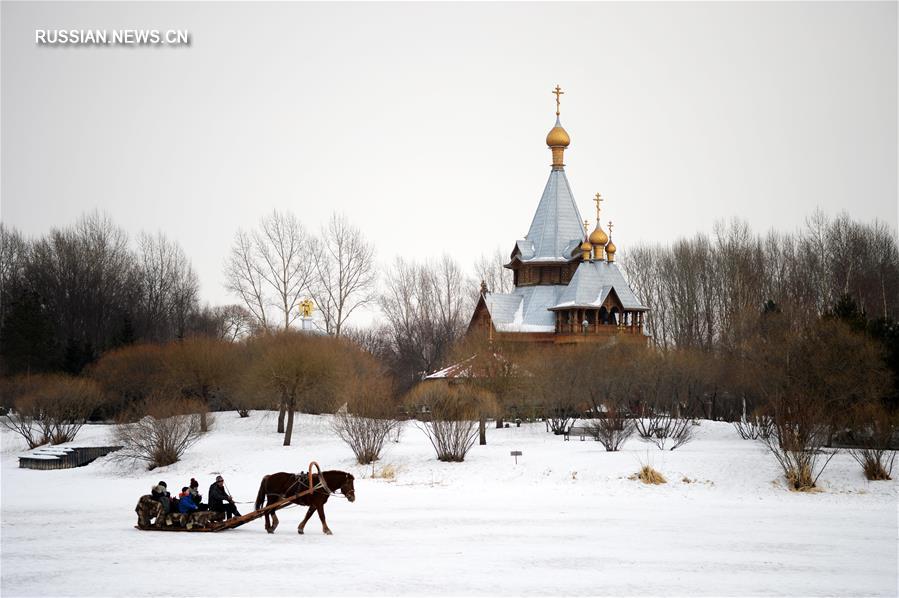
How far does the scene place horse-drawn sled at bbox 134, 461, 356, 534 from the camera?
18172 millimetres

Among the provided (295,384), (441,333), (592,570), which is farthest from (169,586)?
(441,333)

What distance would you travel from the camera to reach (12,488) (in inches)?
1136

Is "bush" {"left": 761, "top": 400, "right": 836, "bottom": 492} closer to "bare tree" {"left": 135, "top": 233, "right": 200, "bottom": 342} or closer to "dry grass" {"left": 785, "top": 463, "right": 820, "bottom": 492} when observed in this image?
"dry grass" {"left": 785, "top": 463, "right": 820, "bottom": 492}

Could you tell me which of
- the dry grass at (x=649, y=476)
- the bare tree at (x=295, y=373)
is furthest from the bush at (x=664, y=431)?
the bare tree at (x=295, y=373)

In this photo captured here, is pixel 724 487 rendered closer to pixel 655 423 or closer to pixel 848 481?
pixel 848 481

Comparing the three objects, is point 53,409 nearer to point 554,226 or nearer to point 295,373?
point 295,373

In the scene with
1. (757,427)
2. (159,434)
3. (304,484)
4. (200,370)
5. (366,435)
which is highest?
(200,370)

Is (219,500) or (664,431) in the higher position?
(664,431)

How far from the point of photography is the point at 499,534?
18.6 m

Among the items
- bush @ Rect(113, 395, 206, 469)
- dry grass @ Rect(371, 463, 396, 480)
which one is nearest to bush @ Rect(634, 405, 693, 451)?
dry grass @ Rect(371, 463, 396, 480)

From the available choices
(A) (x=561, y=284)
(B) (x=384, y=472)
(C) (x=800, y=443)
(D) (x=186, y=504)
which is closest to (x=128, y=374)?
(B) (x=384, y=472)

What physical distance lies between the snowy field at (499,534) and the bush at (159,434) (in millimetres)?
626

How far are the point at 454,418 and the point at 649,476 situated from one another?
6780 mm

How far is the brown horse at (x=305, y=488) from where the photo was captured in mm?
18203
